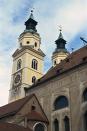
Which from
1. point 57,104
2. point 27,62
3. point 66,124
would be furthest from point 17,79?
point 66,124

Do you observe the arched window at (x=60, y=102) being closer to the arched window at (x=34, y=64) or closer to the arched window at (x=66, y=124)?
the arched window at (x=66, y=124)

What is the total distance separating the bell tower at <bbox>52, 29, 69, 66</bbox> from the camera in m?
59.8

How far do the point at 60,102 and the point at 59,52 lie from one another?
30301mm

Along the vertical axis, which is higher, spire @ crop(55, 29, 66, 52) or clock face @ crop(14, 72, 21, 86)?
spire @ crop(55, 29, 66, 52)

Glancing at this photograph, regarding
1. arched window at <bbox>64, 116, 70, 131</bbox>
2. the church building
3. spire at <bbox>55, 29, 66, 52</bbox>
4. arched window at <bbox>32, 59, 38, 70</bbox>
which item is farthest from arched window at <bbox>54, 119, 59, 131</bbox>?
spire at <bbox>55, 29, 66, 52</bbox>

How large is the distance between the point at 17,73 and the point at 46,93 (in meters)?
21.9

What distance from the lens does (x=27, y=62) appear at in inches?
2115

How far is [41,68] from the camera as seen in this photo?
56.3 m

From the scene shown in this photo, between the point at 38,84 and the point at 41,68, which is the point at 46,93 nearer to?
the point at 38,84

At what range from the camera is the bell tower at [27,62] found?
51.8m

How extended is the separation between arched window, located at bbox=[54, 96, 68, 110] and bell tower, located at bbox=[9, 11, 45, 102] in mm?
19608

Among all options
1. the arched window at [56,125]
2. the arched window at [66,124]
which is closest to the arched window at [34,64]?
the arched window at [56,125]

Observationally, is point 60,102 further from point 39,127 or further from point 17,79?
point 17,79

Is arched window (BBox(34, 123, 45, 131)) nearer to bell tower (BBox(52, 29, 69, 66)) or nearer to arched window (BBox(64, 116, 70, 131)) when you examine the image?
arched window (BBox(64, 116, 70, 131))
